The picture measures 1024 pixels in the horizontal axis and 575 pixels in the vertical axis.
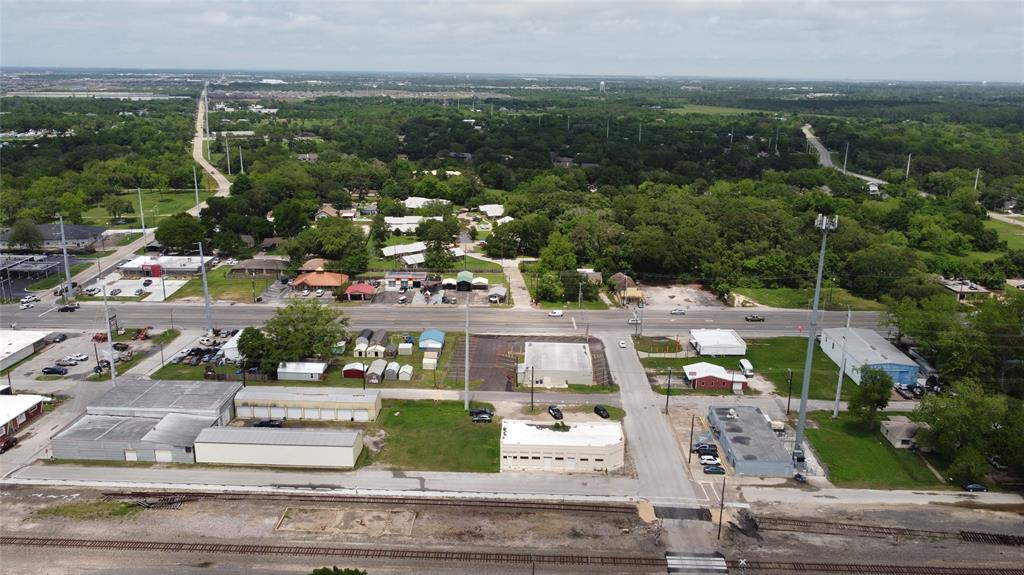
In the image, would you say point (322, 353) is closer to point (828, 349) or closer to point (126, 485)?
point (126, 485)

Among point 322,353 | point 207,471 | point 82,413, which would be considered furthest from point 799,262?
point 82,413

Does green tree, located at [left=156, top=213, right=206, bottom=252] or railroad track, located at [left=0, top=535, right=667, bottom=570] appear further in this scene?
green tree, located at [left=156, top=213, right=206, bottom=252]

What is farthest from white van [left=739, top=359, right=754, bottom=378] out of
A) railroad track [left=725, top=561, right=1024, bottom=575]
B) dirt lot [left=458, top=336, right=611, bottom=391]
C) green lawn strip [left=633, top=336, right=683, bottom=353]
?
railroad track [left=725, top=561, right=1024, bottom=575]

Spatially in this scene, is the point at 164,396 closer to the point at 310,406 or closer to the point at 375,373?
the point at 310,406

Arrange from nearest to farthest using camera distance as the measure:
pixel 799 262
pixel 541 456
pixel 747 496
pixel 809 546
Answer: pixel 809 546, pixel 747 496, pixel 541 456, pixel 799 262

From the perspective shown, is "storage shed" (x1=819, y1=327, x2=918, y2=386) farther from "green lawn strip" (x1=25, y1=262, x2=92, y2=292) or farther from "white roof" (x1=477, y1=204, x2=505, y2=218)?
"green lawn strip" (x1=25, y1=262, x2=92, y2=292)

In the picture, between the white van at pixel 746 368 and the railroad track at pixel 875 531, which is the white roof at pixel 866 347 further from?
the railroad track at pixel 875 531

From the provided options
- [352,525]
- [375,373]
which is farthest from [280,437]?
[375,373]
